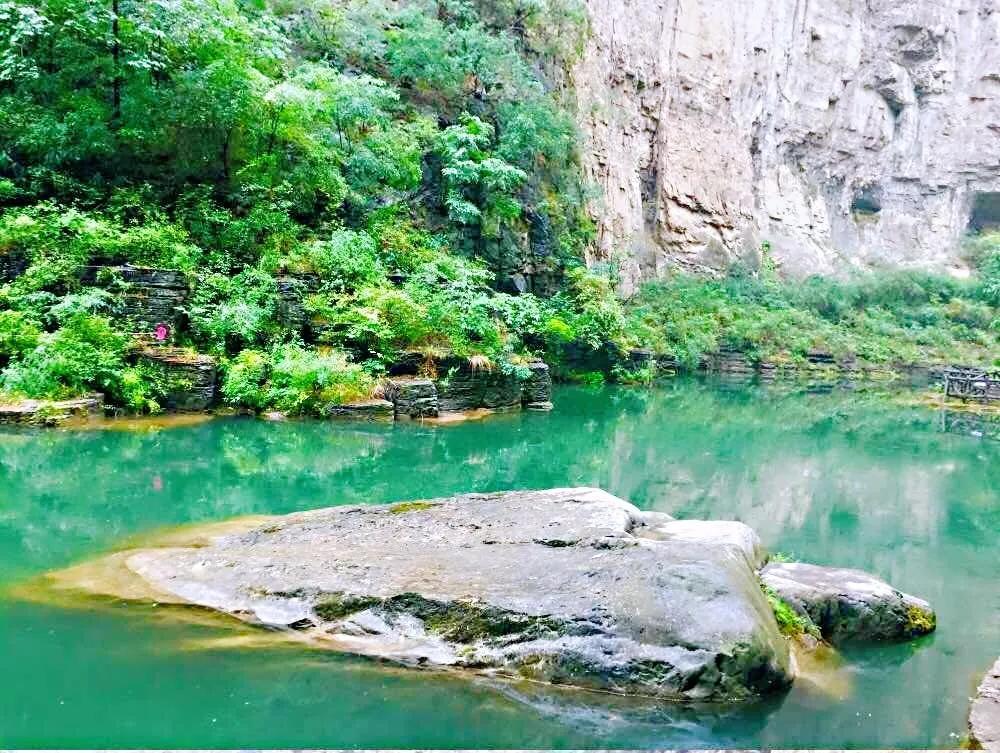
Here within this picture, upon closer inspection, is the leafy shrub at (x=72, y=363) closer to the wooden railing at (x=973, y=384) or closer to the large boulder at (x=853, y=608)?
the large boulder at (x=853, y=608)

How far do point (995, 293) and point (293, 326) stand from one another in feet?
98.4

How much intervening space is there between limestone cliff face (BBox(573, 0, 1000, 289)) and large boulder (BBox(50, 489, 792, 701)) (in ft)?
70.9

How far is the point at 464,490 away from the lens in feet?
27.7

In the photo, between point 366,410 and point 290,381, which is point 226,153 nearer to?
point 290,381

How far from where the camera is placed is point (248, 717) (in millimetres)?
3328

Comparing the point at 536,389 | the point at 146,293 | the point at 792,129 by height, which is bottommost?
the point at 536,389

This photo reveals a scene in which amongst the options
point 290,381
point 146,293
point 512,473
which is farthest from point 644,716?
point 146,293

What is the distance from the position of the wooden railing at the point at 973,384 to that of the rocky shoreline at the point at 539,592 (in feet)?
61.9

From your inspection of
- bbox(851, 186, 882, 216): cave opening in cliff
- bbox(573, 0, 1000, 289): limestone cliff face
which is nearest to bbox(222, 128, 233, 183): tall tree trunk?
bbox(573, 0, 1000, 289): limestone cliff face

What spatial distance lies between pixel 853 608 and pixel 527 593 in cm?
213

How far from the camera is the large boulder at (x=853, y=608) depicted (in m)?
4.86

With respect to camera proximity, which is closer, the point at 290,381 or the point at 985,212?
the point at 290,381

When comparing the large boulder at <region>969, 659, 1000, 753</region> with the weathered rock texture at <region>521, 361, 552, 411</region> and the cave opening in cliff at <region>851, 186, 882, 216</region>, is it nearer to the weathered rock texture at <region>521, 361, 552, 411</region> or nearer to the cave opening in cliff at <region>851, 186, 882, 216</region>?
the weathered rock texture at <region>521, 361, 552, 411</region>

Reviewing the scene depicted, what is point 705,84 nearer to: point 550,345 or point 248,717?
point 550,345
